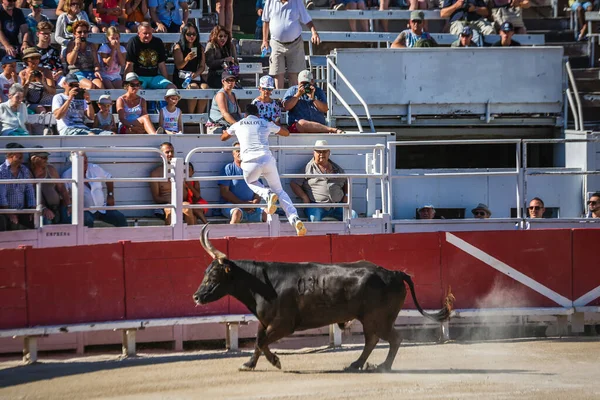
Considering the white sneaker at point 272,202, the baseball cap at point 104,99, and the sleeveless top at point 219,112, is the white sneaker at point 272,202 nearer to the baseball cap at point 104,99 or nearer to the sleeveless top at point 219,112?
the sleeveless top at point 219,112

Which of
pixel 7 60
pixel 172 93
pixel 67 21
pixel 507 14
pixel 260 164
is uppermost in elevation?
pixel 507 14

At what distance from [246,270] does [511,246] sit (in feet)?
12.6

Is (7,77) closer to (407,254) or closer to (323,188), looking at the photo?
(323,188)

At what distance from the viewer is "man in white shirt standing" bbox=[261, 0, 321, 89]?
54.4ft

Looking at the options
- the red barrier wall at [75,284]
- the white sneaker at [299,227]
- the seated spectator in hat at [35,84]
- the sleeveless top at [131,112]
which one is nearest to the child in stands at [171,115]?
the sleeveless top at [131,112]

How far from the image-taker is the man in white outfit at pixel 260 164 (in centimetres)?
1282

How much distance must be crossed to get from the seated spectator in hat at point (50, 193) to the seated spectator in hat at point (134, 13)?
4411mm

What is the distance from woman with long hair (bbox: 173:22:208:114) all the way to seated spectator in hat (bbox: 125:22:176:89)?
0.33 metres

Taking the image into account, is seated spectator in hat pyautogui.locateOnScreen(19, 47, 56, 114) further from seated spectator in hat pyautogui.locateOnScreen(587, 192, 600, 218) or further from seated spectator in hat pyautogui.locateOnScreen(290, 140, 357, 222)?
seated spectator in hat pyautogui.locateOnScreen(587, 192, 600, 218)

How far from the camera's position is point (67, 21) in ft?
52.1

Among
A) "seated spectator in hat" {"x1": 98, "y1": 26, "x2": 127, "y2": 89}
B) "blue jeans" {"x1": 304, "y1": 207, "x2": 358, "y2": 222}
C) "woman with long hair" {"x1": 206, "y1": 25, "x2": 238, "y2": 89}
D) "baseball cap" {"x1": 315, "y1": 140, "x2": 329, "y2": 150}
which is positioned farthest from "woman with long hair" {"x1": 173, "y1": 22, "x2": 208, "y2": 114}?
"blue jeans" {"x1": 304, "y1": 207, "x2": 358, "y2": 222}

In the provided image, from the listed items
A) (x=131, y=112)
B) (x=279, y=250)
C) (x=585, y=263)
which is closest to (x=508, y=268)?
(x=585, y=263)

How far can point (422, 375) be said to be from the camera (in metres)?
10.4

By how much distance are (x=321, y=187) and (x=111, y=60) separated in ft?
12.7
